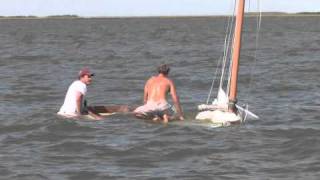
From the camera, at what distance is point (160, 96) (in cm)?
1914

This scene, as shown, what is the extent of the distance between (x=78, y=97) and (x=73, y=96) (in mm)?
147

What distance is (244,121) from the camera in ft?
64.2

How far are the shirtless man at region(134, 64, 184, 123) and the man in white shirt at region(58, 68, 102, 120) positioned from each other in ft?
4.51

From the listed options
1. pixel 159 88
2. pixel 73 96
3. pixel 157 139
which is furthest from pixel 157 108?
pixel 157 139

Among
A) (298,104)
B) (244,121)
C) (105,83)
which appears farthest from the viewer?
(105,83)

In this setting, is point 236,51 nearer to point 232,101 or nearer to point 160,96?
point 232,101

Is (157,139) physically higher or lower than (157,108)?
lower

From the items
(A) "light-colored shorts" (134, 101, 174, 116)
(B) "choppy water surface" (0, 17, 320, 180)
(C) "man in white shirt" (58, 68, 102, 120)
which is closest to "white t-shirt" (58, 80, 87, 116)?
(C) "man in white shirt" (58, 68, 102, 120)

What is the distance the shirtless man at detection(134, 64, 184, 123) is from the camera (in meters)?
19.0

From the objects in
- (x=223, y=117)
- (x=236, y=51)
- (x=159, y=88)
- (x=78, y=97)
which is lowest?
(x=223, y=117)

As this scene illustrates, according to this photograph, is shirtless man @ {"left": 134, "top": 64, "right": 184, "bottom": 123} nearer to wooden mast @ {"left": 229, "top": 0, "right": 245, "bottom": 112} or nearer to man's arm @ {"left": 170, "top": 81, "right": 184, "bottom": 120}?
man's arm @ {"left": 170, "top": 81, "right": 184, "bottom": 120}

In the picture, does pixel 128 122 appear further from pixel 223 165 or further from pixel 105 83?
pixel 105 83

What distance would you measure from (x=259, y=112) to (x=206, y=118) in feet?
11.9

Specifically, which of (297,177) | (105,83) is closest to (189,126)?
(297,177)
